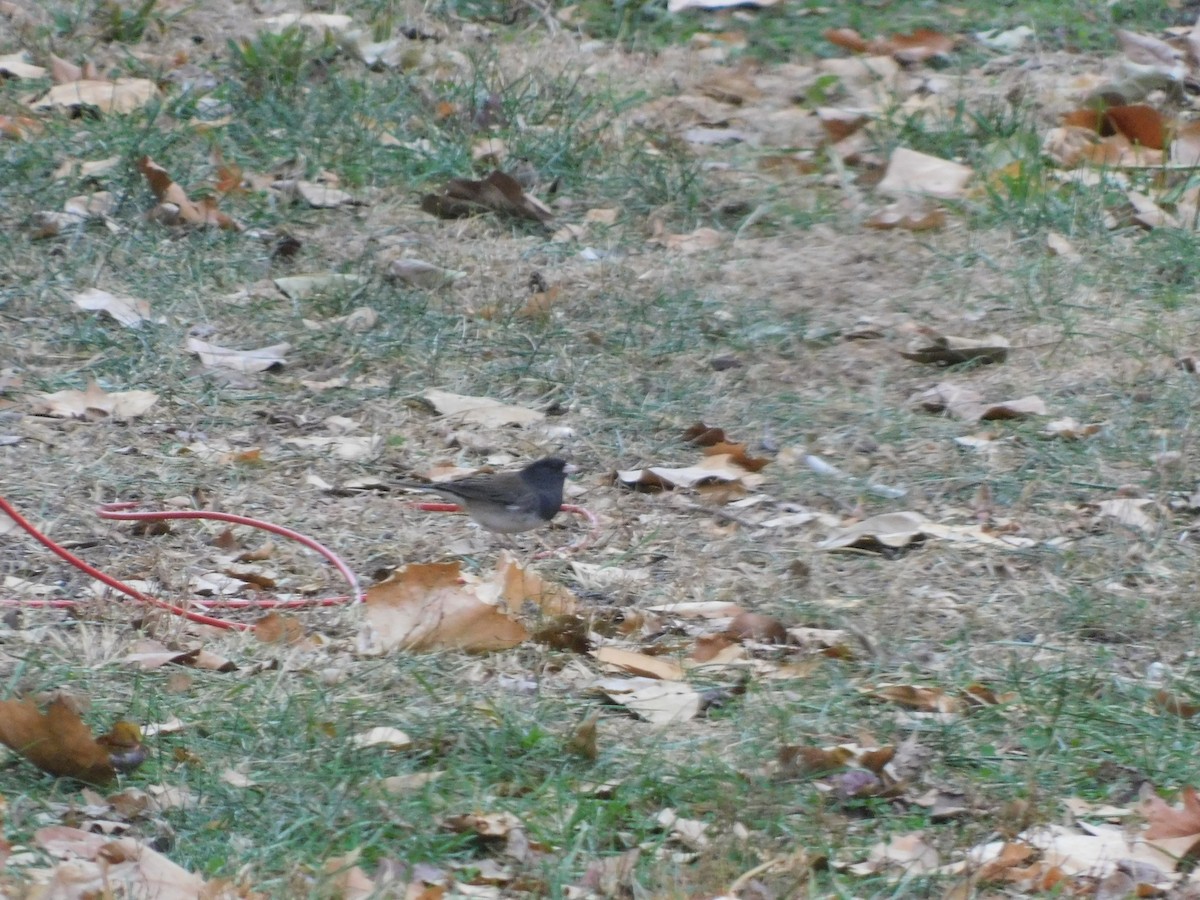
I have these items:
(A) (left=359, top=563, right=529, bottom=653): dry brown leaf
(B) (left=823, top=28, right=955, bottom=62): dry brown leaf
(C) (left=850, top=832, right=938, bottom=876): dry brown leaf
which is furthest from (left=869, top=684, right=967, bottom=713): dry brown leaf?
(B) (left=823, top=28, right=955, bottom=62): dry brown leaf

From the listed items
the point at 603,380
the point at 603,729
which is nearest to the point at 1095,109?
the point at 603,380

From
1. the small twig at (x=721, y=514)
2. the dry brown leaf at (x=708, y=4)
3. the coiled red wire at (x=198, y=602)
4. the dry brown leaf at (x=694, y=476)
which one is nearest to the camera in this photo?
the coiled red wire at (x=198, y=602)

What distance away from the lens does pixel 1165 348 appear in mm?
5395

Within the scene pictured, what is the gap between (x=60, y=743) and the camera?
9.75 feet

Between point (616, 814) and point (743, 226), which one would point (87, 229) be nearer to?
point (743, 226)

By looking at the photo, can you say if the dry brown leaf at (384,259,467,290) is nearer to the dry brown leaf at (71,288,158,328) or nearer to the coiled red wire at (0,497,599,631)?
the dry brown leaf at (71,288,158,328)

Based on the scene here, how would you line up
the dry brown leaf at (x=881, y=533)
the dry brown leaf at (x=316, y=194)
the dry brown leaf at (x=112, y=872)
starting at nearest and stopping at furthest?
the dry brown leaf at (x=112, y=872), the dry brown leaf at (x=881, y=533), the dry brown leaf at (x=316, y=194)

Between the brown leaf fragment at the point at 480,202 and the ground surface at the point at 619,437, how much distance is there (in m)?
0.05

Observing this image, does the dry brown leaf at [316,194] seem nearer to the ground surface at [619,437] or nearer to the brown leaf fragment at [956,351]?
the ground surface at [619,437]

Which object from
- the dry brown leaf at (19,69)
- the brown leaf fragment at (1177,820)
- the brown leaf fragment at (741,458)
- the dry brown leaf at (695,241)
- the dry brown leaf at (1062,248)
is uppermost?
the brown leaf fragment at (1177,820)

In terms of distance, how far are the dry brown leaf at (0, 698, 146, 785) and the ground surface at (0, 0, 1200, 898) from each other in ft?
0.19

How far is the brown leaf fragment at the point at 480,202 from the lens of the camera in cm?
658

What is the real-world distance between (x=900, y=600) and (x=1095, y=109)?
12.1ft

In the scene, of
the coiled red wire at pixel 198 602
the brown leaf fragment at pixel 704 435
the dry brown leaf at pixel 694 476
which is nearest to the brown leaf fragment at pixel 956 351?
the brown leaf fragment at pixel 704 435
